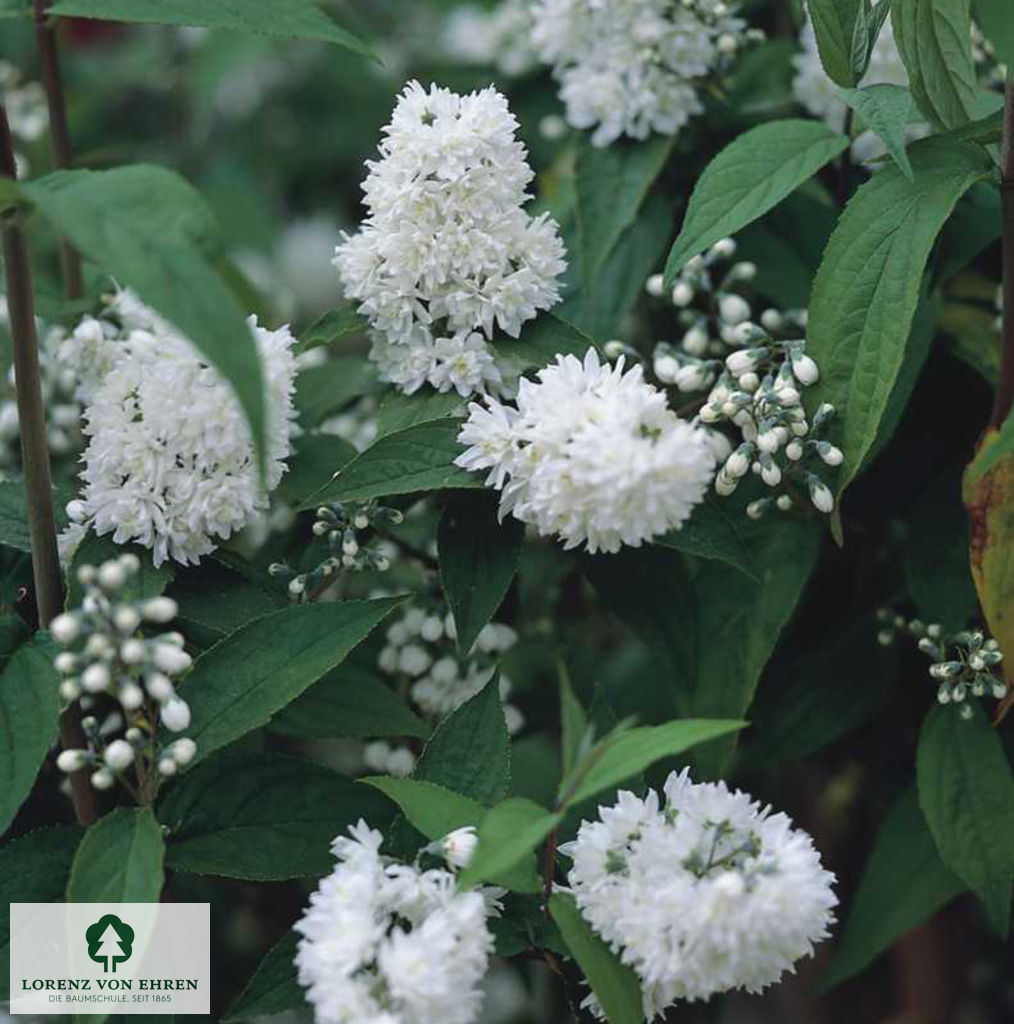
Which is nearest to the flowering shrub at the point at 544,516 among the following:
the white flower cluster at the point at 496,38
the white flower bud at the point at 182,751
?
the white flower bud at the point at 182,751

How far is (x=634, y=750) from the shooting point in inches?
41.9

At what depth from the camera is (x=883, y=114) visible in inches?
48.0

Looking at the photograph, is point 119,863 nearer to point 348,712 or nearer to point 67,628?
point 67,628

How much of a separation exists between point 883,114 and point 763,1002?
209cm

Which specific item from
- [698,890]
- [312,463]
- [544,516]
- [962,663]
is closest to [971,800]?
[962,663]

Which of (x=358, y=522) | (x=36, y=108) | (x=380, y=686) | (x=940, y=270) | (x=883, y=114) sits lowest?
(x=380, y=686)

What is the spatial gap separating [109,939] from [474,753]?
0.37 m

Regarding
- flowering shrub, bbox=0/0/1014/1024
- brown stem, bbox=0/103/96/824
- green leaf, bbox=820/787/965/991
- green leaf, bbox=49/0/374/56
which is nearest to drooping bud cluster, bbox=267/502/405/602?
flowering shrub, bbox=0/0/1014/1024

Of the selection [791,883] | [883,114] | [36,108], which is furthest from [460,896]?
[36,108]

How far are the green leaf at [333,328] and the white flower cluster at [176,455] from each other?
0.12 ft

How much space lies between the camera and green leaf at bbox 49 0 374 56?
1.27m

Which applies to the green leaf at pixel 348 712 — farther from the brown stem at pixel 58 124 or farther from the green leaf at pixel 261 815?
the brown stem at pixel 58 124

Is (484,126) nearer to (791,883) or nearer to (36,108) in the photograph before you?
(791,883)

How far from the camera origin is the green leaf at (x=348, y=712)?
4.57 feet
